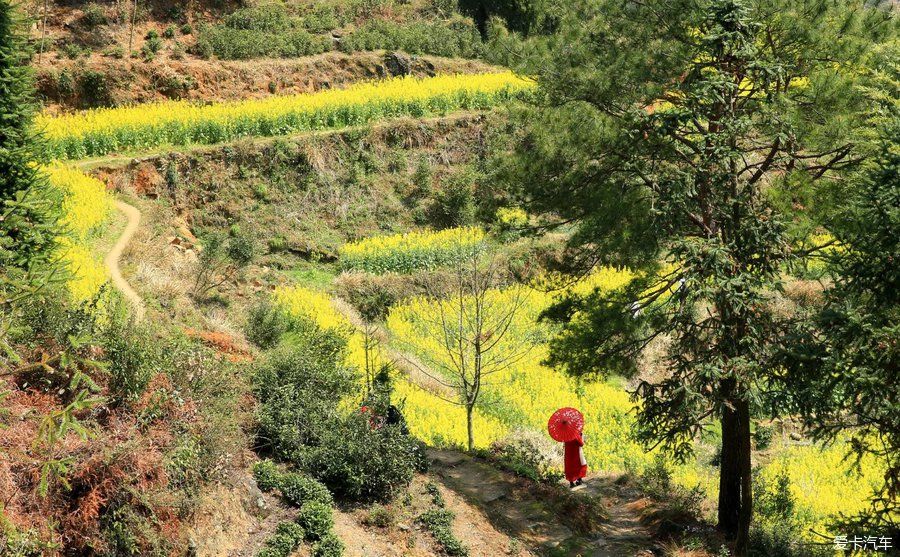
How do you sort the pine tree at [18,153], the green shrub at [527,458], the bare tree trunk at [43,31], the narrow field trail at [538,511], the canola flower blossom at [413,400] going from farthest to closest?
1. the bare tree trunk at [43,31]
2. the canola flower blossom at [413,400]
3. the green shrub at [527,458]
4. the narrow field trail at [538,511]
5. the pine tree at [18,153]

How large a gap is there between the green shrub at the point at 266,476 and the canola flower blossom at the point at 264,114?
472 inches

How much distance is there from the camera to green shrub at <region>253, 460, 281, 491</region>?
420 inches

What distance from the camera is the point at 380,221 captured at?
89.8 feet

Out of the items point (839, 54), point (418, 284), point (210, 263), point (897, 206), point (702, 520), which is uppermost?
point (839, 54)

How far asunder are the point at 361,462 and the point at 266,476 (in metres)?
1.36

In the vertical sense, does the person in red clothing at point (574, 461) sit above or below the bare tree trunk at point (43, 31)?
below

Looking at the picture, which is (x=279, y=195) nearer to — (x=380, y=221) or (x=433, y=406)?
(x=380, y=221)

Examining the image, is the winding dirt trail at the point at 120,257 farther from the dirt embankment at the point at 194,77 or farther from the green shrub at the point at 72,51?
the green shrub at the point at 72,51

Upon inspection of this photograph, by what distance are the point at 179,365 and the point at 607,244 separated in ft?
21.8

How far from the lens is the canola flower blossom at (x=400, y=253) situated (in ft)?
81.0

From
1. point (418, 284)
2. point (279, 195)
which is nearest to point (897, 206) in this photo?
point (418, 284)

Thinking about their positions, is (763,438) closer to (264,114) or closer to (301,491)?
(301,491)

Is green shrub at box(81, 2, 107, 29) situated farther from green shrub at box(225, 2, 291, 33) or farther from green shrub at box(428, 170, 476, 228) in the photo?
green shrub at box(428, 170, 476, 228)

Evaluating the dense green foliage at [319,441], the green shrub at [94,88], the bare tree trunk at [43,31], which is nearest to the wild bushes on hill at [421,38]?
the green shrub at [94,88]
